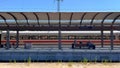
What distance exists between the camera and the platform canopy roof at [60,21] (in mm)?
20172

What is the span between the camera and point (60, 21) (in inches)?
870

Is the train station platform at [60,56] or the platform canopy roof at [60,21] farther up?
the platform canopy roof at [60,21]

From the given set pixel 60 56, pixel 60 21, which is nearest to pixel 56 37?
pixel 60 21

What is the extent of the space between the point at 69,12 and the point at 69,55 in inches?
120

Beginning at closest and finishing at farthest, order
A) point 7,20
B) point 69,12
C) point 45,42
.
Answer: point 69,12 → point 7,20 → point 45,42

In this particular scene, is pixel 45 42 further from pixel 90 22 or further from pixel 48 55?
pixel 48 55

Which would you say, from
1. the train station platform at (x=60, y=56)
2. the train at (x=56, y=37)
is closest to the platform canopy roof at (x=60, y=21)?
the train station platform at (x=60, y=56)

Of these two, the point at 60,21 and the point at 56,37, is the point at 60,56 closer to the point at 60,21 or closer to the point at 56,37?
the point at 60,21

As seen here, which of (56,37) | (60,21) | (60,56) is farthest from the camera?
(56,37)

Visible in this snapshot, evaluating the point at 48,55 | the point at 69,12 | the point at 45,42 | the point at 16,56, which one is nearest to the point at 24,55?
the point at 16,56

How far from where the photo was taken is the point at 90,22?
74.6 ft

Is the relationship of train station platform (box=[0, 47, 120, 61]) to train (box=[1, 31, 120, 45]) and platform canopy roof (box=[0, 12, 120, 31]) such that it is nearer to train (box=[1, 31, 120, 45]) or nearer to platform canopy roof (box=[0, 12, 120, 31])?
platform canopy roof (box=[0, 12, 120, 31])

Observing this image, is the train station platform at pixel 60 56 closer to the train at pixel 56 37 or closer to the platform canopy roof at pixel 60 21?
the platform canopy roof at pixel 60 21

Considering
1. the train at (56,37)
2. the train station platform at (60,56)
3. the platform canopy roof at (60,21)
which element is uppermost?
the platform canopy roof at (60,21)
